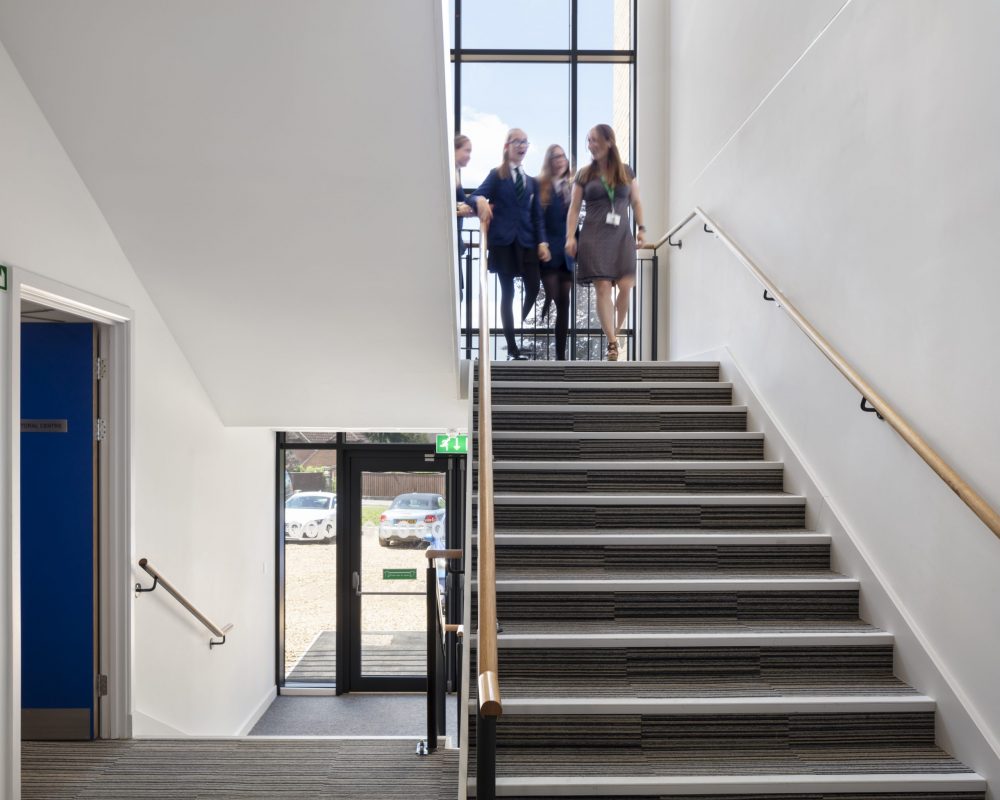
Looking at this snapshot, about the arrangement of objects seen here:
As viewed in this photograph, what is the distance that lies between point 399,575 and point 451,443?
151 cm

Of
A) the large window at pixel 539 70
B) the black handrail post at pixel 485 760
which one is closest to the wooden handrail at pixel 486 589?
the black handrail post at pixel 485 760

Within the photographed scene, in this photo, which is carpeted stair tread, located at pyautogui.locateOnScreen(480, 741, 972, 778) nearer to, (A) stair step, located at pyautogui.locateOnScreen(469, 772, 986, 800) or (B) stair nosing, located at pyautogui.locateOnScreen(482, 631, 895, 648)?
(A) stair step, located at pyautogui.locateOnScreen(469, 772, 986, 800)

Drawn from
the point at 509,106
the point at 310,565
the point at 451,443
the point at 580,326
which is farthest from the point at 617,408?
the point at 310,565

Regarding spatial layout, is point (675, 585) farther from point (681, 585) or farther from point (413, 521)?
point (413, 521)

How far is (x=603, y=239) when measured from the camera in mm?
5141

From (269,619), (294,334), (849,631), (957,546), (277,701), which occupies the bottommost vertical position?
(277,701)

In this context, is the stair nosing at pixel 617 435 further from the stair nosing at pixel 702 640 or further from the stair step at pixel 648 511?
the stair nosing at pixel 702 640

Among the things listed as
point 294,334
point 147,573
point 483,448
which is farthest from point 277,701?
point 483,448

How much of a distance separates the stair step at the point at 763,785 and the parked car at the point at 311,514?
612cm

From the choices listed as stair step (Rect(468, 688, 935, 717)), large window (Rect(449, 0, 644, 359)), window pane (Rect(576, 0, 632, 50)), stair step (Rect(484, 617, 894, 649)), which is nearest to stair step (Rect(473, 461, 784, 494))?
stair step (Rect(484, 617, 894, 649))

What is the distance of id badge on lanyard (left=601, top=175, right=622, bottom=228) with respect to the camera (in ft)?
16.4

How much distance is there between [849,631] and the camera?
125 inches

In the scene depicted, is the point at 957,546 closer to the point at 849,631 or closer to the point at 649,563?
the point at 849,631

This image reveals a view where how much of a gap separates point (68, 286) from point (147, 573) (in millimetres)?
1715
